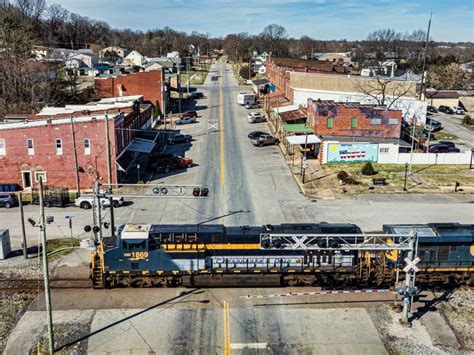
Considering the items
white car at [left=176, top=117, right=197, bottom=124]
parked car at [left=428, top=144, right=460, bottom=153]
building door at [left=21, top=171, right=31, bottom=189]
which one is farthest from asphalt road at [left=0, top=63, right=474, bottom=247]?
white car at [left=176, top=117, right=197, bottom=124]

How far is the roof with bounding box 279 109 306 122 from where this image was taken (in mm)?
70500

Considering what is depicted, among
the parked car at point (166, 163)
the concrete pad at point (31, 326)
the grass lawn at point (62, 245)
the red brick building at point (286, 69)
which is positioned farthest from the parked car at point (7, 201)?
the red brick building at point (286, 69)

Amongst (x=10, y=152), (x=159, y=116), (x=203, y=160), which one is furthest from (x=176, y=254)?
(x=159, y=116)

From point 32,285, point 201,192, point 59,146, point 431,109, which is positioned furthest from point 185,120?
point 201,192

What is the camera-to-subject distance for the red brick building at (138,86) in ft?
283

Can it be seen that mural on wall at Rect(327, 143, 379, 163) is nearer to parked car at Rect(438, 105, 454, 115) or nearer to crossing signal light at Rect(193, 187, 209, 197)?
crossing signal light at Rect(193, 187, 209, 197)

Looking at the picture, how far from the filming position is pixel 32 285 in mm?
30266

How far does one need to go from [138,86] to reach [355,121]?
1680 inches

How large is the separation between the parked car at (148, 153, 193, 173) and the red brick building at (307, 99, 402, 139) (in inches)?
710

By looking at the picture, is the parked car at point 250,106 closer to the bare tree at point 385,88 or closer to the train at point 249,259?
the bare tree at point 385,88

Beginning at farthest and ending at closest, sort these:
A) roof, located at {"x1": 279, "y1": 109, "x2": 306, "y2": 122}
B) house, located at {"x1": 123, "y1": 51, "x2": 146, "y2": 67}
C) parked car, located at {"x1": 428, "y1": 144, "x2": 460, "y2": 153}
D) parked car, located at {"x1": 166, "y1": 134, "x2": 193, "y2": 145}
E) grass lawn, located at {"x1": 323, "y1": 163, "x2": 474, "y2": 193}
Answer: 1. house, located at {"x1": 123, "y1": 51, "x2": 146, "y2": 67}
2. roof, located at {"x1": 279, "y1": 109, "x2": 306, "y2": 122}
3. parked car, located at {"x1": 166, "y1": 134, "x2": 193, "y2": 145}
4. parked car, located at {"x1": 428, "y1": 144, "x2": 460, "y2": 153}
5. grass lawn, located at {"x1": 323, "y1": 163, "x2": 474, "y2": 193}

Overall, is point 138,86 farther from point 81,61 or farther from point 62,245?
point 81,61

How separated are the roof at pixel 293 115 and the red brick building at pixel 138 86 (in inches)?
943

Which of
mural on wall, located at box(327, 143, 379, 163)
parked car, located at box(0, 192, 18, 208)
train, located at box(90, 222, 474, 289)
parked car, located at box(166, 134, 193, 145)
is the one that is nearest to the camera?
train, located at box(90, 222, 474, 289)
